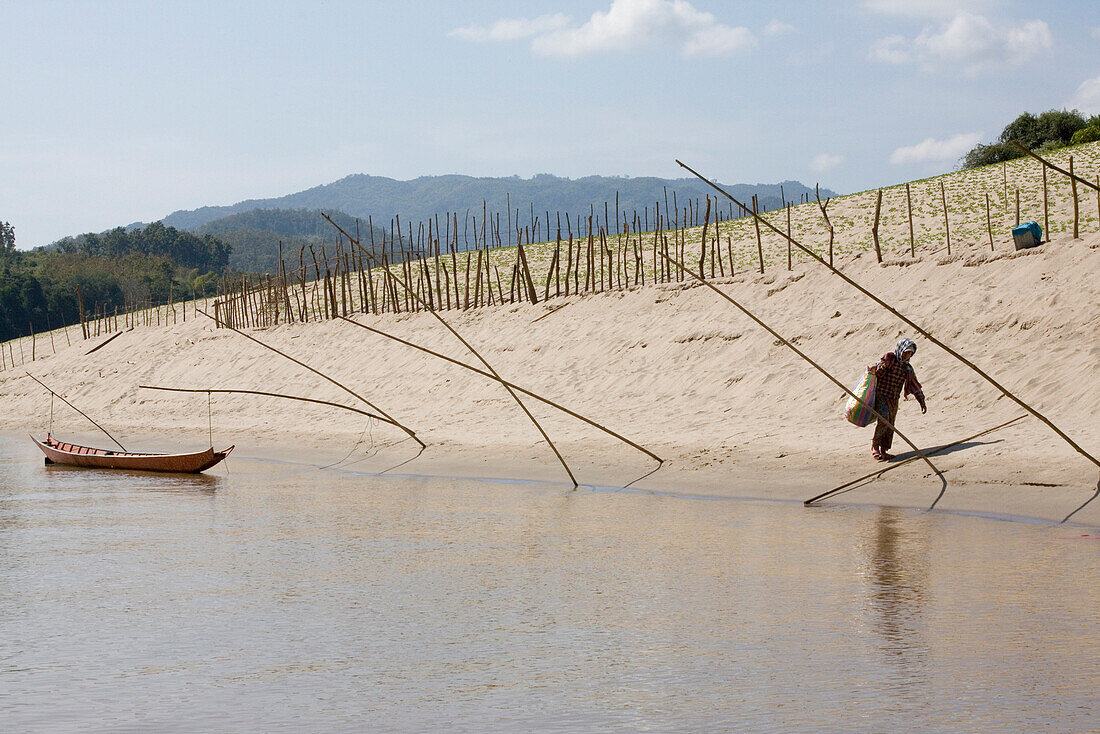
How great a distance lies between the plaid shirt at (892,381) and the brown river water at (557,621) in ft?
5.15

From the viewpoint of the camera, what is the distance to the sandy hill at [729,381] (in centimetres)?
1061

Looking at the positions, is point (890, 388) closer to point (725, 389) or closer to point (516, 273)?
point (725, 389)


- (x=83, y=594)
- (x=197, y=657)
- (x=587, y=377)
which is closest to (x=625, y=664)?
(x=197, y=657)

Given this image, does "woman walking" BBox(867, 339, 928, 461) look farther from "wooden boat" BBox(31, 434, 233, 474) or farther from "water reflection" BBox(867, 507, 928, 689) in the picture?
"wooden boat" BBox(31, 434, 233, 474)

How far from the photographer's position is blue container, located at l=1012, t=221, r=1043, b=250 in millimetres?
15281

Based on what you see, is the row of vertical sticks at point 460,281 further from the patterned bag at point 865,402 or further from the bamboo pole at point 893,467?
the bamboo pole at point 893,467

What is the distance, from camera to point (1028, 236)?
50.2 feet

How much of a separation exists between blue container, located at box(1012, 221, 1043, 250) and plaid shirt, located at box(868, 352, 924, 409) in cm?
622

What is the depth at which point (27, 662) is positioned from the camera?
5793mm

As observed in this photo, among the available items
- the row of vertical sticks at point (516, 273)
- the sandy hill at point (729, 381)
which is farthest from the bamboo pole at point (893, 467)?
the row of vertical sticks at point (516, 273)

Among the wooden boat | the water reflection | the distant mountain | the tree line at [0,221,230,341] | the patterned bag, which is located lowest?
the water reflection

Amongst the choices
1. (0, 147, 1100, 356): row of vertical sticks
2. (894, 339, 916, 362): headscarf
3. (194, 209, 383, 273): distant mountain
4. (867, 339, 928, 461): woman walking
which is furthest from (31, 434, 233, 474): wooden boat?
(194, 209, 383, 273): distant mountain

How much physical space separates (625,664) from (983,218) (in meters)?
21.6

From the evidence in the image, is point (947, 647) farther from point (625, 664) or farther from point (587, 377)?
point (587, 377)
